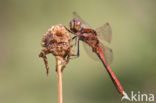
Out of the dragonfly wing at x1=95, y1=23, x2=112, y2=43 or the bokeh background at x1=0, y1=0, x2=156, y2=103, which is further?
the bokeh background at x1=0, y1=0, x2=156, y2=103

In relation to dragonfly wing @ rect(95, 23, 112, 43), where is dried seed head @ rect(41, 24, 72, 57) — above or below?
below

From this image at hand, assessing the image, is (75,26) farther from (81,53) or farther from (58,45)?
(81,53)

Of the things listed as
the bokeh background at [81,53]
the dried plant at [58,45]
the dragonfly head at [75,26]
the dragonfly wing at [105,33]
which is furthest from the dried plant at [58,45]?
the bokeh background at [81,53]

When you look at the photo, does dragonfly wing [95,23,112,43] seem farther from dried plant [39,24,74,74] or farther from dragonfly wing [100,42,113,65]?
dried plant [39,24,74,74]

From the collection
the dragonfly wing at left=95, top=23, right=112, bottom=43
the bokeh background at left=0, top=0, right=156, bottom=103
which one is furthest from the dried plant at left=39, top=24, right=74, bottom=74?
the bokeh background at left=0, top=0, right=156, bottom=103

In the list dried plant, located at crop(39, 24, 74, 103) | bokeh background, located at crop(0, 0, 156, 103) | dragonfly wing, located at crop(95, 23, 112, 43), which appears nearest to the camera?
dried plant, located at crop(39, 24, 74, 103)

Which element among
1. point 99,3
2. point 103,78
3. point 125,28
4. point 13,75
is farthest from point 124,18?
point 13,75

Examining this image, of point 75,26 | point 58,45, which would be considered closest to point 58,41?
point 58,45

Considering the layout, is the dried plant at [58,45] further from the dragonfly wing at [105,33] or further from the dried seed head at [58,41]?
the dragonfly wing at [105,33]

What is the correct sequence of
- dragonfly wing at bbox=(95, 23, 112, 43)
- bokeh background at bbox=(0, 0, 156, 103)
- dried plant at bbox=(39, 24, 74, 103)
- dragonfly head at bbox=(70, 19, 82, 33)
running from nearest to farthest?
1. dried plant at bbox=(39, 24, 74, 103)
2. dragonfly head at bbox=(70, 19, 82, 33)
3. dragonfly wing at bbox=(95, 23, 112, 43)
4. bokeh background at bbox=(0, 0, 156, 103)
